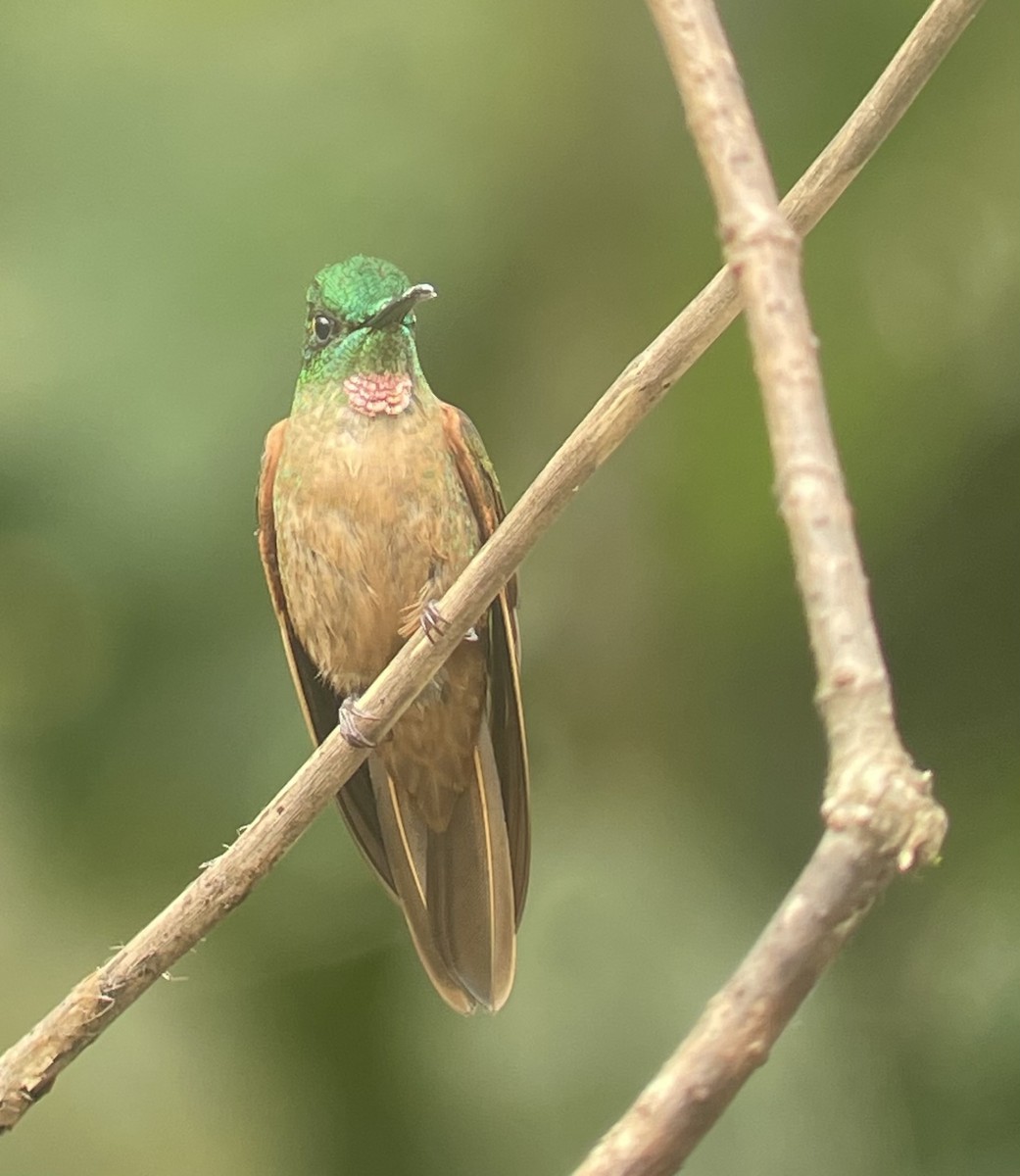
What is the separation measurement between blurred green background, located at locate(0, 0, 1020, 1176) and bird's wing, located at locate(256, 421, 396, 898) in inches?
18.2

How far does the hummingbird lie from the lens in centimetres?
205

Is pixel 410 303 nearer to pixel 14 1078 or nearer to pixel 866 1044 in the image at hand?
pixel 14 1078

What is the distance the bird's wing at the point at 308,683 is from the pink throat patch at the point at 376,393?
0.53 ft

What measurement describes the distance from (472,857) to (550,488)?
3.23ft

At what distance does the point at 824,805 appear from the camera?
66 centimetres

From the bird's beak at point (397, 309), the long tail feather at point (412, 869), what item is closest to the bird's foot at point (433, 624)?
the bird's beak at point (397, 309)

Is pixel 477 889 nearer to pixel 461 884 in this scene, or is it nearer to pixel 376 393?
pixel 461 884

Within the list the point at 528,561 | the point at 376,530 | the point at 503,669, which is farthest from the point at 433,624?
the point at 528,561

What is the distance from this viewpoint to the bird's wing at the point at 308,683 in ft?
7.25

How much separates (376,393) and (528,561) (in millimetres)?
762

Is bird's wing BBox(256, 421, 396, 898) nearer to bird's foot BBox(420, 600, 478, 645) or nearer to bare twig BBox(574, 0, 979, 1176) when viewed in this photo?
bird's foot BBox(420, 600, 478, 645)

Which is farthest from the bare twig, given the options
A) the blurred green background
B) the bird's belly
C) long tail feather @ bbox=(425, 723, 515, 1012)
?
the blurred green background

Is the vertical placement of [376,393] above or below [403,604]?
above

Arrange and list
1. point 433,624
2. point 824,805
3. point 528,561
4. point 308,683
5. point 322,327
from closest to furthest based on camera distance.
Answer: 1. point 824,805
2. point 433,624
3. point 322,327
4. point 308,683
5. point 528,561
